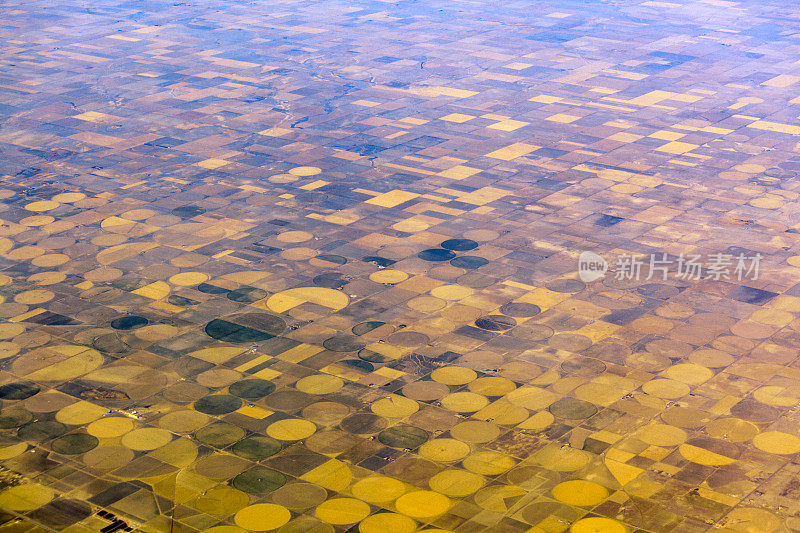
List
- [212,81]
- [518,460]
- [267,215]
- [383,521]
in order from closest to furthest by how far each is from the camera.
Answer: [383,521]
[518,460]
[267,215]
[212,81]

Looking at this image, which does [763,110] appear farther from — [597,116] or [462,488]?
[462,488]

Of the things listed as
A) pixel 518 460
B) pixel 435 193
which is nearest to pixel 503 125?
pixel 435 193

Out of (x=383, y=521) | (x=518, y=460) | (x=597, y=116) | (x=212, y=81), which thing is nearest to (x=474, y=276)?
(x=518, y=460)

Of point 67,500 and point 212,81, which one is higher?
point 212,81

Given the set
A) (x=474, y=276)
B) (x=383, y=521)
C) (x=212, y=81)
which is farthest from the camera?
(x=212, y=81)

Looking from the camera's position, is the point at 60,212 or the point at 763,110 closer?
the point at 60,212

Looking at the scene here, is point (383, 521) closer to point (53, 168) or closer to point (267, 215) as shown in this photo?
point (267, 215)
